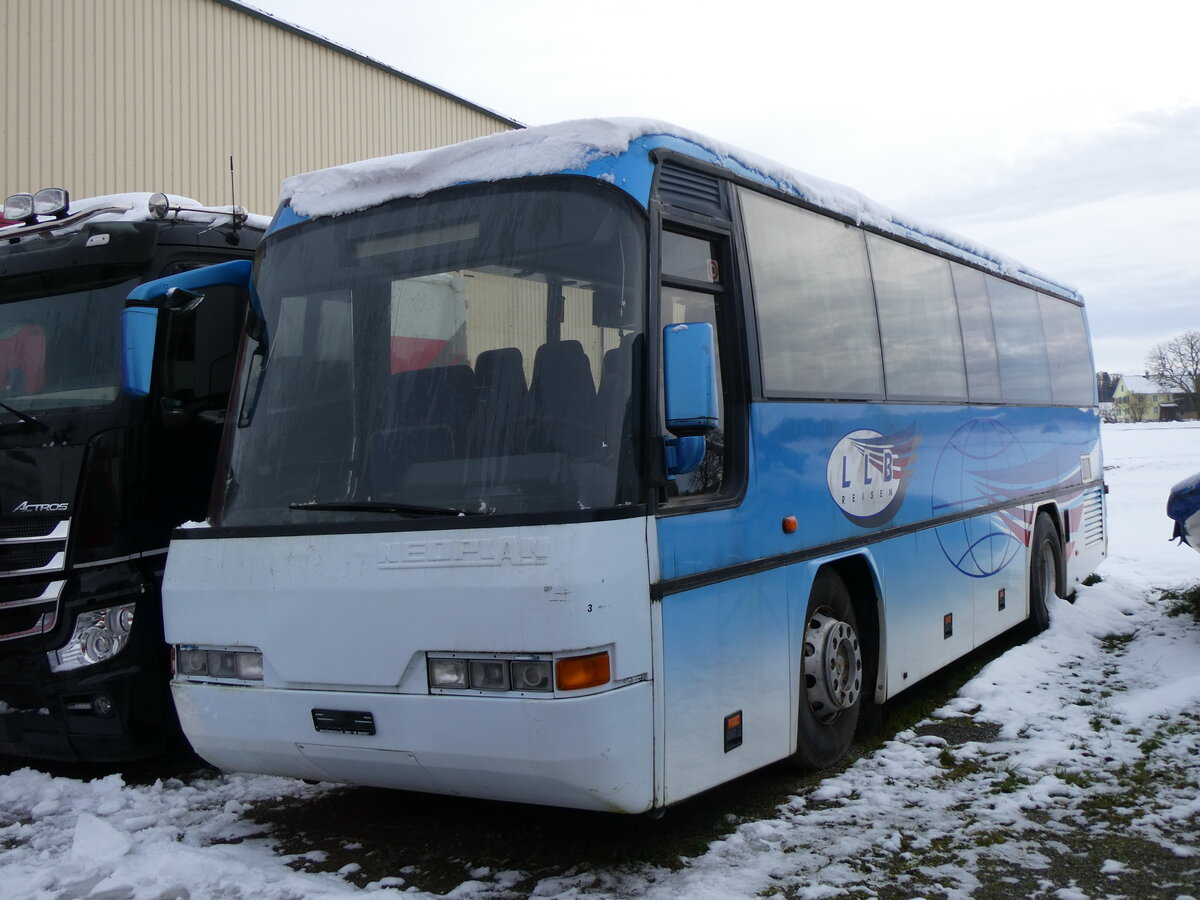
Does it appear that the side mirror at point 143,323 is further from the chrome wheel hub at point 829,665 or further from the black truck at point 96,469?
the chrome wheel hub at point 829,665

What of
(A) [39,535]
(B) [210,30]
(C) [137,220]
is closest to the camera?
(A) [39,535]

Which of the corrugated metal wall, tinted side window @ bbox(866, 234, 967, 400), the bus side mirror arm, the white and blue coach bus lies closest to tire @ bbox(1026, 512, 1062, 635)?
tinted side window @ bbox(866, 234, 967, 400)

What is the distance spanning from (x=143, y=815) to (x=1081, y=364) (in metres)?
9.51

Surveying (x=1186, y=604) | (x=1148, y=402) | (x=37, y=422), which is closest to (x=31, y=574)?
(x=37, y=422)

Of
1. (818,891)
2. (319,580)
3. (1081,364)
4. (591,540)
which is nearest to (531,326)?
(591,540)

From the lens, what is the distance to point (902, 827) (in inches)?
200

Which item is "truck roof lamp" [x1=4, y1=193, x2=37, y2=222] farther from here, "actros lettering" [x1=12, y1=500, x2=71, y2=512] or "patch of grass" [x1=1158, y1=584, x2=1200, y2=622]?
"patch of grass" [x1=1158, y1=584, x2=1200, y2=622]

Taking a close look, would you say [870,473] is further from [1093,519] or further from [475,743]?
[1093,519]

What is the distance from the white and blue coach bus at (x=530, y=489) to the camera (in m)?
4.20

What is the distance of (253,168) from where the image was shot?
58.9 ft

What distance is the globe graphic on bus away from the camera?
7.56 metres

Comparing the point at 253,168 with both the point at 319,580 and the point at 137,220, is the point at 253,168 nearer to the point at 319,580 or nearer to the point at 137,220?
the point at 137,220

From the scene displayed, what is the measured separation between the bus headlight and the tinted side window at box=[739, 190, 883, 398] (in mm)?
3505

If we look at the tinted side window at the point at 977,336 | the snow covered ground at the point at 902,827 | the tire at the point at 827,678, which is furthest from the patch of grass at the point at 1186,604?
the tire at the point at 827,678
